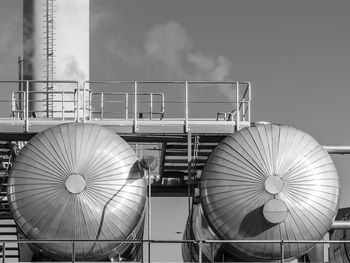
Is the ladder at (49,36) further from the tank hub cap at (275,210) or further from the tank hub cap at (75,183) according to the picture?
the tank hub cap at (275,210)

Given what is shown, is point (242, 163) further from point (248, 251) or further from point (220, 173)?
point (248, 251)

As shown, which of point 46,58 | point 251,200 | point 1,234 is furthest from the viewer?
point 46,58

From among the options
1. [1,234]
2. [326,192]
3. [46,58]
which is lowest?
[1,234]

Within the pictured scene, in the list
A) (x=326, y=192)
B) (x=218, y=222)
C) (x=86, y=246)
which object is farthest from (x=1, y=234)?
(x=326, y=192)

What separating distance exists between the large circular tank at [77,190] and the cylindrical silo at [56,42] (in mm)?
8402

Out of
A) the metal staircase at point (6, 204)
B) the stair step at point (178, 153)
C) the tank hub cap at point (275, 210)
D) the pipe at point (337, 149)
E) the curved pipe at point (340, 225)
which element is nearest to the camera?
the tank hub cap at point (275, 210)

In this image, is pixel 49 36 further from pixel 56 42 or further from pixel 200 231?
pixel 200 231

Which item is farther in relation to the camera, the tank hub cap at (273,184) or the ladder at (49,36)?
the ladder at (49,36)

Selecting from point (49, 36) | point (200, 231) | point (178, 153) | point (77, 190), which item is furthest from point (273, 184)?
point (49, 36)

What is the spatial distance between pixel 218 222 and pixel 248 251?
3.23 ft

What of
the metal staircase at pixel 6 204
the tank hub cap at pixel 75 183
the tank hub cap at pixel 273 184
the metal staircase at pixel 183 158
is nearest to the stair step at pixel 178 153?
the metal staircase at pixel 183 158

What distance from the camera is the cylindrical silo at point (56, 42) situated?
29562 millimetres

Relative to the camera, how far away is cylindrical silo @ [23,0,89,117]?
29562 millimetres

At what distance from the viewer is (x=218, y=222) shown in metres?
20.9
